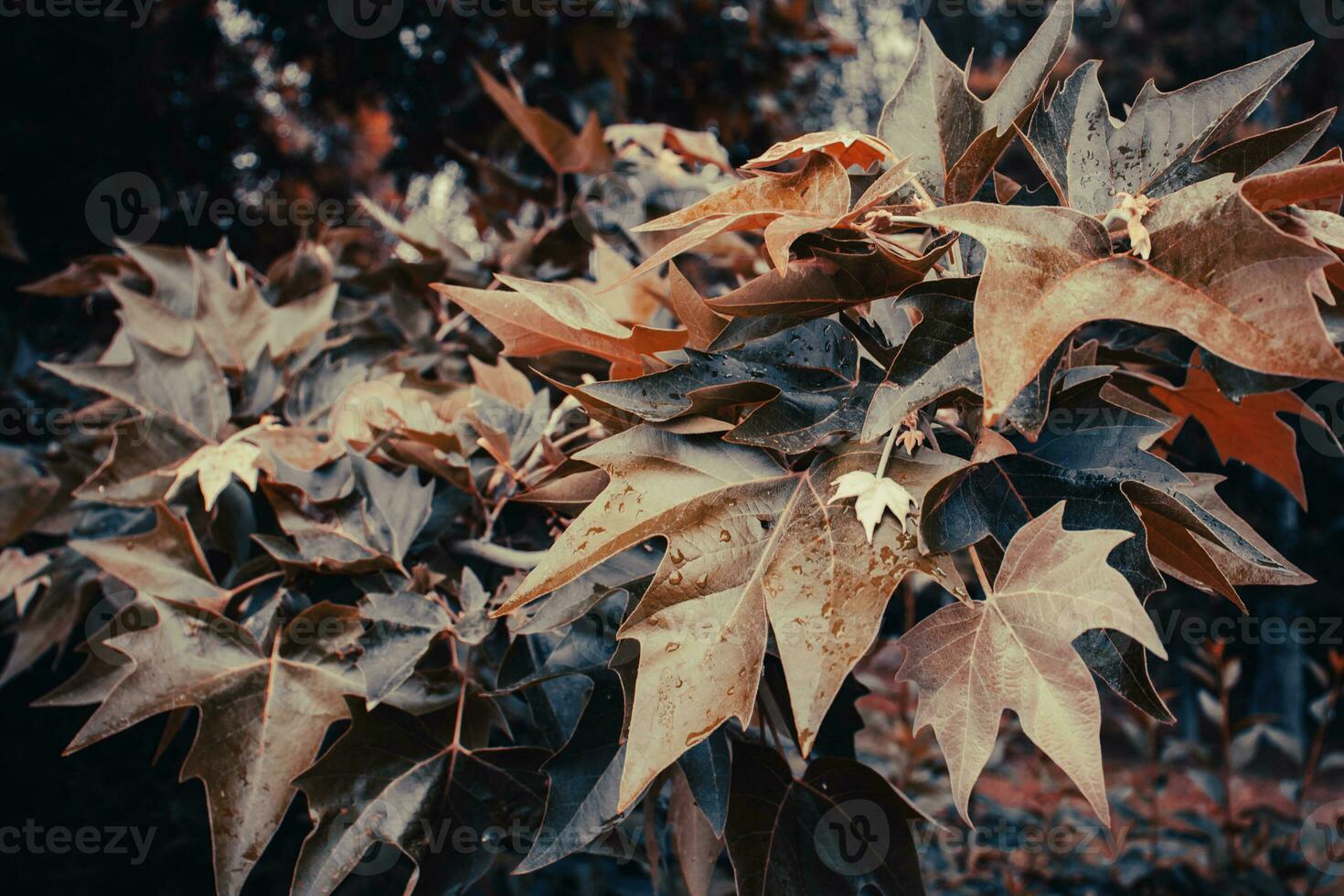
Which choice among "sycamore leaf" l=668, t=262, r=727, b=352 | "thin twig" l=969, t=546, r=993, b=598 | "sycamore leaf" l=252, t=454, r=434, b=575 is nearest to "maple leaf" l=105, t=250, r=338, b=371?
"sycamore leaf" l=252, t=454, r=434, b=575

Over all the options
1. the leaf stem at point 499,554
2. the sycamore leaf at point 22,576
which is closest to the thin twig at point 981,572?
the leaf stem at point 499,554

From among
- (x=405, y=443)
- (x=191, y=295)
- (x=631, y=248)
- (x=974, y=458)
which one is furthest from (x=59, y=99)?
(x=974, y=458)

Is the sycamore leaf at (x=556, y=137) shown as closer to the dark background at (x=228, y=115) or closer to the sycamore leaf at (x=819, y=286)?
the dark background at (x=228, y=115)

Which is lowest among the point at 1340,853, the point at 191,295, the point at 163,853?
the point at 1340,853

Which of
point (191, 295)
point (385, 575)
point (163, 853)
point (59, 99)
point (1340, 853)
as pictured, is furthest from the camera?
point (59, 99)

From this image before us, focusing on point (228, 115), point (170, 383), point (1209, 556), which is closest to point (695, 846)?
point (1209, 556)

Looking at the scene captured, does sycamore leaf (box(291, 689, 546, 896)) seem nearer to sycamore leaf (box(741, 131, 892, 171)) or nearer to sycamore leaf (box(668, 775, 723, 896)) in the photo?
sycamore leaf (box(668, 775, 723, 896))

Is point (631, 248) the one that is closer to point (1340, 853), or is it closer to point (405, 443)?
point (405, 443)
